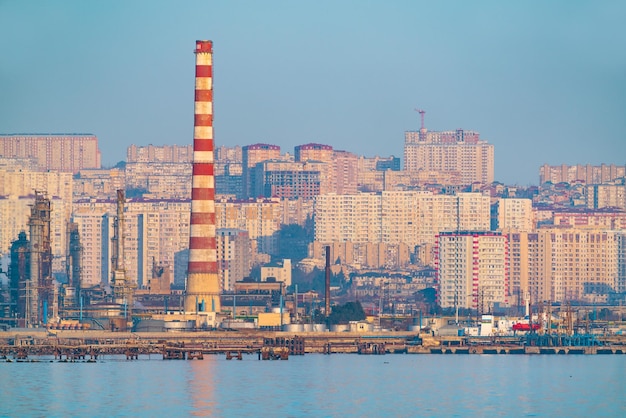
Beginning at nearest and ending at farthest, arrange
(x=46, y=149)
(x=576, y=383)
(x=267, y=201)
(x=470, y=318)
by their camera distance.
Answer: (x=576, y=383) → (x=470, y=318) → (x=267, y=201) → (x=46, y=149)

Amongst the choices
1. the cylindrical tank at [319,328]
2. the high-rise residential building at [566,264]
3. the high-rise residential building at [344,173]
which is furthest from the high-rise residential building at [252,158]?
the cylindrical tank at [319,328]

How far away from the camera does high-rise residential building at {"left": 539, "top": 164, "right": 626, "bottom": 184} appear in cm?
17355

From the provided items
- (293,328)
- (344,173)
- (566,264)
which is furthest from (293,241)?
(293,328)

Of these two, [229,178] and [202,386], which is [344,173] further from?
[202,386]

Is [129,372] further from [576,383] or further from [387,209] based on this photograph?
[387,209]

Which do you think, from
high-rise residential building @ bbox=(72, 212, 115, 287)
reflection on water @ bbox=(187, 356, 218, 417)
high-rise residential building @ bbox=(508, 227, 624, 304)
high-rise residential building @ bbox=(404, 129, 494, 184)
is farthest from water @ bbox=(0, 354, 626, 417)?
high-rise residential building @ bbox=(404, 129, 494, 184)

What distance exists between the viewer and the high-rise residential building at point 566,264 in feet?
386

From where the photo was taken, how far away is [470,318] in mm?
82938

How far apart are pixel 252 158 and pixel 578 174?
32.3 m

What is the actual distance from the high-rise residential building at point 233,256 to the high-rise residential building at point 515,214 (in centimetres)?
2078

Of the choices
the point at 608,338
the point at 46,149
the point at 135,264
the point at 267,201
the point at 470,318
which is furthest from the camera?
the point at 46,149

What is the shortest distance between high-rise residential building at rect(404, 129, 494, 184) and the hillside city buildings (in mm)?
125

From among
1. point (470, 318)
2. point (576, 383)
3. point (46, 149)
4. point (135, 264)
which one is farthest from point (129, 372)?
point (46, 149)

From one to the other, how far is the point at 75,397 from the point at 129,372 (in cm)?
823
